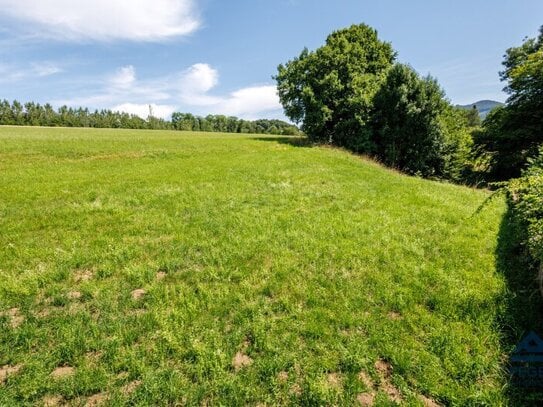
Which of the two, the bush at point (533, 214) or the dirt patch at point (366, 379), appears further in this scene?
the bush at point (533, 214)

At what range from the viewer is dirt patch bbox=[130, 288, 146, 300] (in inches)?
199

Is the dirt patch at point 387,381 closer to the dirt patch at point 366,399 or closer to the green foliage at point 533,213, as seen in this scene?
the dirt patch at point 366,399

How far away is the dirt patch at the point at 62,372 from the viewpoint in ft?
11.7

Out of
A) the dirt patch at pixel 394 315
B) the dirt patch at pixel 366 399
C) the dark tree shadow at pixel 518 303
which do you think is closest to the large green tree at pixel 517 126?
the dark tree shadow at pixel 518 303

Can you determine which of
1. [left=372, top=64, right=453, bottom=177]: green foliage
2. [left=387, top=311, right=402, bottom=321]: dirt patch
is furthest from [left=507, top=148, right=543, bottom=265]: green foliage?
[left=372, top=64, right=453, bottom=177]: green foliage

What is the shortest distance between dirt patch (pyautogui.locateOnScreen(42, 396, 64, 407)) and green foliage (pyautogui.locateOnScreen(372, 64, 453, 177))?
25.4 meters

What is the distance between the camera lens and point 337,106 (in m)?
28.0

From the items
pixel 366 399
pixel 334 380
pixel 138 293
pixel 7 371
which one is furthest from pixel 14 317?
pixel 366 399

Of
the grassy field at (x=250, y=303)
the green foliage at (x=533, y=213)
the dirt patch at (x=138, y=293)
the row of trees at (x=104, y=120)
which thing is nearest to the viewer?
the grassy field at (x=250, y=303)

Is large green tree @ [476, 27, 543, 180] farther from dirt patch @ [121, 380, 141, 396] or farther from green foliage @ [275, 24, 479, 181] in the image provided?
dirt patch @ [121, 380, 141, 396]

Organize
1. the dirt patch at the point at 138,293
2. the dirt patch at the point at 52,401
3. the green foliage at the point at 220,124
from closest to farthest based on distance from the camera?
the dirt patch at the point at 52,401 → the dirt patch at the point at 138,293 → the green foliage at the point at 220,124

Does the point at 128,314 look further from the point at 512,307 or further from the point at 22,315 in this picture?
the point at 512,307

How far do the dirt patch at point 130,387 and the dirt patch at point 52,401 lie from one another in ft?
2.12

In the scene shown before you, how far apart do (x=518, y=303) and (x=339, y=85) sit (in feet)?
85.0
